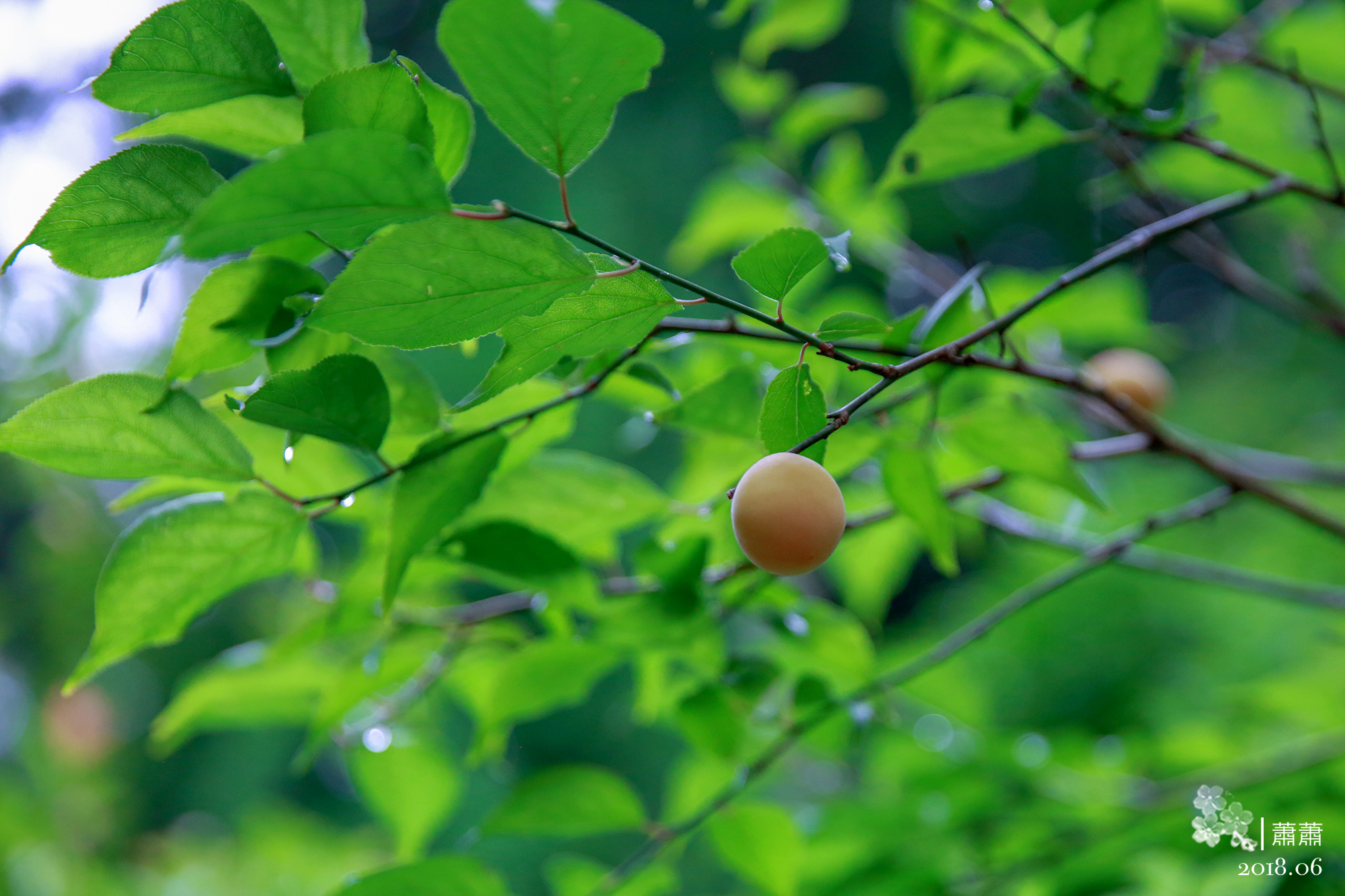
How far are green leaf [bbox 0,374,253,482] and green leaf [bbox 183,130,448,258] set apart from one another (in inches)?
5.0

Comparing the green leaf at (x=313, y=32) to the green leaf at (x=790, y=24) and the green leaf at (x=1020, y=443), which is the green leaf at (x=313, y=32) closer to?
the green leaf at (x=1020, y=443)

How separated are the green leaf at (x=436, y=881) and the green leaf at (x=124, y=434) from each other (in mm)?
234

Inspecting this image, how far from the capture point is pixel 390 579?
0.35 meters

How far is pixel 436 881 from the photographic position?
47 centimetres

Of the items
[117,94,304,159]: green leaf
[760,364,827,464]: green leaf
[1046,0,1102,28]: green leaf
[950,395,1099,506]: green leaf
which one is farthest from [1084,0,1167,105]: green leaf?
[117,94,304,159]: green leaf

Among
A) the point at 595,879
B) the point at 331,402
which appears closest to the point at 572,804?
the point at 595,879

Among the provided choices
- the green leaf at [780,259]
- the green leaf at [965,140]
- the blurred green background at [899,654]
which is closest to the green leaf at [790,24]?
the blurred green background at [899,654]

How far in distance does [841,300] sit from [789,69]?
2.38m

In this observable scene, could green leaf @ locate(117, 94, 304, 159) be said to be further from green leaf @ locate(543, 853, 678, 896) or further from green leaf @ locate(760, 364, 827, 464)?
green leaf @ locate(543, 853, 678, 896)

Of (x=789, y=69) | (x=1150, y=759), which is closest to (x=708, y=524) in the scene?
(x=1150, y=759)

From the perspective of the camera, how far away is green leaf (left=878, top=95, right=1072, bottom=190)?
0.47 m

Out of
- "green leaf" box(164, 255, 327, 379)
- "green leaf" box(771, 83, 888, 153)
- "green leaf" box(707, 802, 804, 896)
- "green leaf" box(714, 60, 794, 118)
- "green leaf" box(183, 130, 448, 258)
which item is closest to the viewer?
"green leaf" box(183, 130, 448, 258)

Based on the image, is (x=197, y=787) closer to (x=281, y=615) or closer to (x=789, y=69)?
(x=281, y=615)

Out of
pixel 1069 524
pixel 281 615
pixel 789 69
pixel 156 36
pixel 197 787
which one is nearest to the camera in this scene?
pixel 156 36
